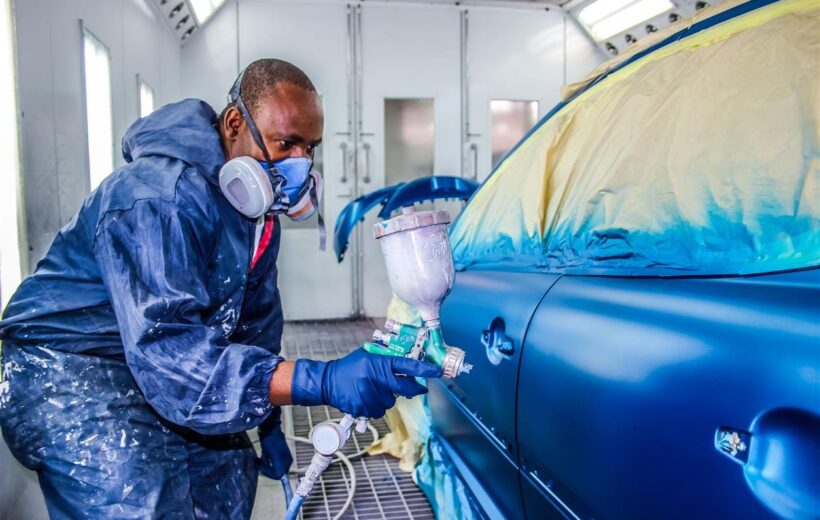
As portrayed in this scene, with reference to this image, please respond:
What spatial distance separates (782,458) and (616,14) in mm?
5407

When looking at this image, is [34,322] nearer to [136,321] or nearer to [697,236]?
[136,321]

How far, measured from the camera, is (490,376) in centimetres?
164

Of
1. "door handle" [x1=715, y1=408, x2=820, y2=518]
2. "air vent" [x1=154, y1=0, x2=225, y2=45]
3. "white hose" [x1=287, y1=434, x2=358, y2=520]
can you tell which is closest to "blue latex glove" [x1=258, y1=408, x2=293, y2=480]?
"white hose" [x1=287, y1=434, x2=358, y2=520]

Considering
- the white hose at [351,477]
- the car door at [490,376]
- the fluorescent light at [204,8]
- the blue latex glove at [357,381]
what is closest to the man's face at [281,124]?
the blue latex glove at [357,381]

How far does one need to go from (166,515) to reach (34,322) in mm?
541

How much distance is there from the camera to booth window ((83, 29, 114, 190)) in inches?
123

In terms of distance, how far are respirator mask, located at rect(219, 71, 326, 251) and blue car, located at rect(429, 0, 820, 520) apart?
0.59 metres

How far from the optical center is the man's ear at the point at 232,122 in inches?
58.2

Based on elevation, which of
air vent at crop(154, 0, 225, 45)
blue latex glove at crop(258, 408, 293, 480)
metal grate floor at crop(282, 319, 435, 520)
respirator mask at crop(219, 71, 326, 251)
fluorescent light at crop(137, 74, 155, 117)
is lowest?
metal grate floor at crop(282, 319, 435, 520)

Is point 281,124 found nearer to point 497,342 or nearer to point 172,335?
point 172,335

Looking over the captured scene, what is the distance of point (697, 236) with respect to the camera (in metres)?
1.14

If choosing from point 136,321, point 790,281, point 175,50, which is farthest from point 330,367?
point 175,50

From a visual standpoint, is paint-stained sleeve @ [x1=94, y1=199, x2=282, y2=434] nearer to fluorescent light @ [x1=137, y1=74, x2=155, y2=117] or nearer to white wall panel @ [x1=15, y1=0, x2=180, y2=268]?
white wall panel @ [x1=15, y1=0, x2=180, y2=268]

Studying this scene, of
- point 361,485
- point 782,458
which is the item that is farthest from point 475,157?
point 782,458
